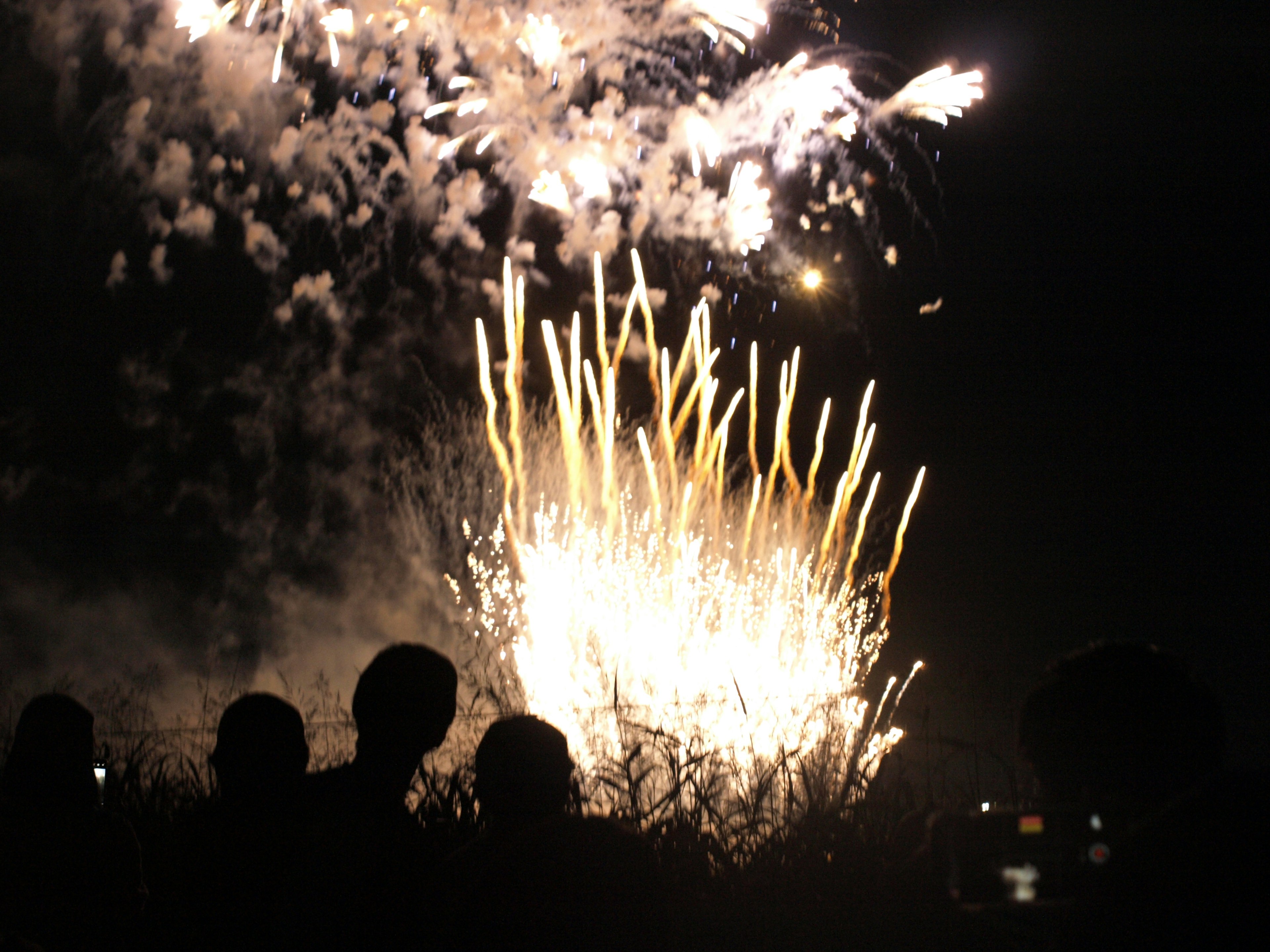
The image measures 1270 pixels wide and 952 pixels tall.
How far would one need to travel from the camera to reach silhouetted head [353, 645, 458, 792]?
2.36 metres

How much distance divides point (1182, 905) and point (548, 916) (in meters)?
0.95

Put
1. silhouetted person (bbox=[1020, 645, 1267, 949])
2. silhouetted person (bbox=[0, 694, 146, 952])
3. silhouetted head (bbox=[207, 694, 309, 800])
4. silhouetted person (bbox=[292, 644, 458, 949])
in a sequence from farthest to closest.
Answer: silhouetted head (bbox=[207, 694, 309, 800]), silhouetted person (bbox=[0, 694, 146, 952]), silhouetted person (bbox=[292, 644, 458, 949]), silhouetted person (bbox=[1020, 645, 1267, 949])

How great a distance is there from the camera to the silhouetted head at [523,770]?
81.0 inches

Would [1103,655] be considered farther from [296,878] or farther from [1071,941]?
[296,878]

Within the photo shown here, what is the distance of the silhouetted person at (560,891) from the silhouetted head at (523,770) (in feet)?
1.36

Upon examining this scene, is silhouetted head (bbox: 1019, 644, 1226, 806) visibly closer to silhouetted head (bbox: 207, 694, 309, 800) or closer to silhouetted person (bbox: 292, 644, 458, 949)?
silhouetted person (bbox: 292, 644, 458, 949)

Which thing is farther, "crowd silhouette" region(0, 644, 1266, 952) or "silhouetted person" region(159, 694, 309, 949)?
"silhouetted person" region(159, 694, 309, 949)

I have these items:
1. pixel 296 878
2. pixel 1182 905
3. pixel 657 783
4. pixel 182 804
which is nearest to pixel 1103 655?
pixel 1182 905

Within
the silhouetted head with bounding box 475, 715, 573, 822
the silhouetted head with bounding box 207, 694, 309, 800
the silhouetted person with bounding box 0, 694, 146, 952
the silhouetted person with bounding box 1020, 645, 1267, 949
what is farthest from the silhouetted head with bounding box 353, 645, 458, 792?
the silhouetted person with bounding box 1020, 645, 1267, 949

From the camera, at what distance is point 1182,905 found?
103cm

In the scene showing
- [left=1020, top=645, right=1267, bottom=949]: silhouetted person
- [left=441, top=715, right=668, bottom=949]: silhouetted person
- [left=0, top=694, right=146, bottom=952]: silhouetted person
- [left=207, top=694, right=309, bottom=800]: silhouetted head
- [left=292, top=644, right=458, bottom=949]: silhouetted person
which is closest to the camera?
[left=1020, top=645, right=1267, bottom=949]: silhouetted person

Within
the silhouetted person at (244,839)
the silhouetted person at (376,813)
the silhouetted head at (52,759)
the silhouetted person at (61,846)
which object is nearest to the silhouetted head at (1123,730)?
the silhouetted person at (376,813)

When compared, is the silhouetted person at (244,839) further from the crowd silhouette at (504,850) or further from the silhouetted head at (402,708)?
the silhouetted head at (402,708)

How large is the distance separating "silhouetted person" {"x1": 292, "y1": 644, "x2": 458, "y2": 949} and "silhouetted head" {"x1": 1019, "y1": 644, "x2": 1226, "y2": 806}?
4.50ft
